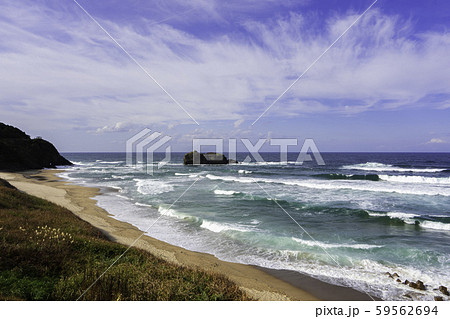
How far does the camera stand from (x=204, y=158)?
75.8 meters

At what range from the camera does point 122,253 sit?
22.1 feet

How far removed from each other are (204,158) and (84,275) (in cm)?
7113

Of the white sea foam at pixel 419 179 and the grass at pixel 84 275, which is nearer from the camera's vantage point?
the grass at pixel 84 275

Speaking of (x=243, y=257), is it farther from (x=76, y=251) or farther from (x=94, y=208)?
(x=94, y=208)

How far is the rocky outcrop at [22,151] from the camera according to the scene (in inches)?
1890

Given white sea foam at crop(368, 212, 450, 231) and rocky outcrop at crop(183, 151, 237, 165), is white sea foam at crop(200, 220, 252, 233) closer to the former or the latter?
white sea foam at crop(368, 212, 450, 231)

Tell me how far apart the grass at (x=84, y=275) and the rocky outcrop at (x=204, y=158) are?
67.5 m

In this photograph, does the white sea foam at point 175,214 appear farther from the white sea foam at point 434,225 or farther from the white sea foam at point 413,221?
the white sea foam at point 434,225

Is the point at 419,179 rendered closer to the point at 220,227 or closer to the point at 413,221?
the point at 413,221

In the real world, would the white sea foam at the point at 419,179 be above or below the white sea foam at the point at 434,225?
above

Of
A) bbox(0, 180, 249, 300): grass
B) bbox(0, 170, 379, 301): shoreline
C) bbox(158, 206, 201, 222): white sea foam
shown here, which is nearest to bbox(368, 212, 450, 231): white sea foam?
bbox(0, 170, 379, 301): shoreline

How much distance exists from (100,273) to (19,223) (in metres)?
4.49

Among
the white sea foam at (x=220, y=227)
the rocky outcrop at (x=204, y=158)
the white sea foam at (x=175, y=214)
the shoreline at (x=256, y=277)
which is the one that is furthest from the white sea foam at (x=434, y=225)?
the rocky outcrop at (x=204, y=158)

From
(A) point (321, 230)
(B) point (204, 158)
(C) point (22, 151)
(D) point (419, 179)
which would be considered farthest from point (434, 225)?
(B) point (204, 158)
